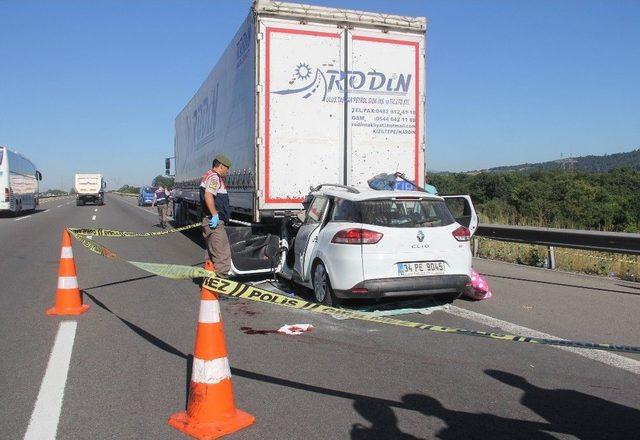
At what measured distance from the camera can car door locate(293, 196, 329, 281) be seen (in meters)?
7.44

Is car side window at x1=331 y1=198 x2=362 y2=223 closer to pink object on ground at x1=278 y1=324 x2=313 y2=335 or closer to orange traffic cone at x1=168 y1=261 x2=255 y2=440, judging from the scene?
pink object on ground at x1=278 y1=324 x2=313 y2=335

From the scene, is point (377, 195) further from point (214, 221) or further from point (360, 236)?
point (214, 221)

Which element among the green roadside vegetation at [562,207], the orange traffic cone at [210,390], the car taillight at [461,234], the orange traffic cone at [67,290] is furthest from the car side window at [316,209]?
the green roadside vegetation at [562,207]

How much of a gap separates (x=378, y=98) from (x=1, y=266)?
7745 millimetres

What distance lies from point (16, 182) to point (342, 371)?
3039cm

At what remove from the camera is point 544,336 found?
5930mm

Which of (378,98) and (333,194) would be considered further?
(378,98)

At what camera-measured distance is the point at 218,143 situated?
12.9 m

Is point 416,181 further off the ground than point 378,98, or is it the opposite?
point 378,98

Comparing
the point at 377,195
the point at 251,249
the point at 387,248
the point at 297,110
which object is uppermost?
the point at 297,110

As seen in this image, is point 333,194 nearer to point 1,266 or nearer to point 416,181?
point 416,181

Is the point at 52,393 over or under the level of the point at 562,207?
under

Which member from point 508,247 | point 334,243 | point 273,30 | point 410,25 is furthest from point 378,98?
point 508,247

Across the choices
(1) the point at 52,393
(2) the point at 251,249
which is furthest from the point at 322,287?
(1) the point at 52,393
